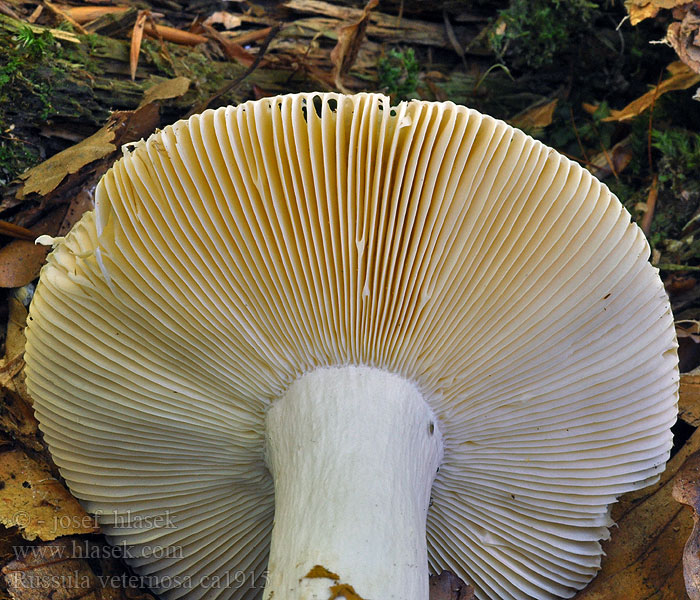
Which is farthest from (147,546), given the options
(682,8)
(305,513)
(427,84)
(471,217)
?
(682,8)

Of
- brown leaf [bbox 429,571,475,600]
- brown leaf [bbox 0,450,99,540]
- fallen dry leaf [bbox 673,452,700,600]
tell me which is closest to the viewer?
fallen dry leaf [bbox 673,452,700,600]

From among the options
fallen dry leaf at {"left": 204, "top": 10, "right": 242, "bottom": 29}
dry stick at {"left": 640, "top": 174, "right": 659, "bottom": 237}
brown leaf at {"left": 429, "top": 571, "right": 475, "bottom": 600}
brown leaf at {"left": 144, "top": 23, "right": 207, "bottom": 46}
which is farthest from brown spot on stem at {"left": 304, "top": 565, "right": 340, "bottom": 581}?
fallen dry leaf at {"left": 204, "top": 10, "right": 242, "bottom": 29}

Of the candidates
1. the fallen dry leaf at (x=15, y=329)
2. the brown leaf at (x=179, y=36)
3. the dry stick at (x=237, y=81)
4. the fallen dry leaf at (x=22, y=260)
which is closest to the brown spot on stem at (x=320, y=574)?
the fallen dry leaf at (x=15, y=329)

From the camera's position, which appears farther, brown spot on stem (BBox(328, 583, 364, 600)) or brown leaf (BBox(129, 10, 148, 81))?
brown leaf (BBox(129, 10, 148, 81))

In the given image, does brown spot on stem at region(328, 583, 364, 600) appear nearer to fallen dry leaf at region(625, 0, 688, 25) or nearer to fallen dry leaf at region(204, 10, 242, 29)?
fallen dry leaf at region(625, 0, 688, 25)

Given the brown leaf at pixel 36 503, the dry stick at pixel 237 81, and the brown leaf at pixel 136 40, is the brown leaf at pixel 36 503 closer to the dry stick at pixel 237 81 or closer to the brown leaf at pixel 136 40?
the dry stick at pixel 237 81

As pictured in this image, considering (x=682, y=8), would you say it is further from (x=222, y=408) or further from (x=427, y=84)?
(x=222, y=408)

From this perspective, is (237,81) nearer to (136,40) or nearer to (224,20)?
(136,40)
